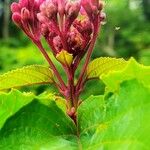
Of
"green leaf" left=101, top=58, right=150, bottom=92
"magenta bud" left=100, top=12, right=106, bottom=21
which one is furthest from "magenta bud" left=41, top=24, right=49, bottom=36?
"green leaf" left=101, top=58, right=150, bottom=92

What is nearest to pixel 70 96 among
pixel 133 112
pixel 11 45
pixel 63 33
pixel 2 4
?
pixel 63 33

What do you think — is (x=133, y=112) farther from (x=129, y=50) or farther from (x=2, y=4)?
(x=2, y=4)

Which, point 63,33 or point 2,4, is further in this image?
point 2,4

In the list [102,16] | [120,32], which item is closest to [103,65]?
[102,16]

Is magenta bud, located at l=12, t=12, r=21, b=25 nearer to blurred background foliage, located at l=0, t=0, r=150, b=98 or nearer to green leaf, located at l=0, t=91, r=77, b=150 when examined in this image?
green leaf, located at l=0, t=91, r=77, b=150

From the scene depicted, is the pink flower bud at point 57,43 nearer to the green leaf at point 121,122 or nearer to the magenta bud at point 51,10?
the magenta bud at point 51,10

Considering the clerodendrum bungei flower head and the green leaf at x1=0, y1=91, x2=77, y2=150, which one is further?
the clerodendrum bungei flower head

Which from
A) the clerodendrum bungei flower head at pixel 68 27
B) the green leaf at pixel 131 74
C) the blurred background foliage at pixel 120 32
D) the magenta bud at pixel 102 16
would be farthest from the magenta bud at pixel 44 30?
the blurred background foliage at pixel 120 32
